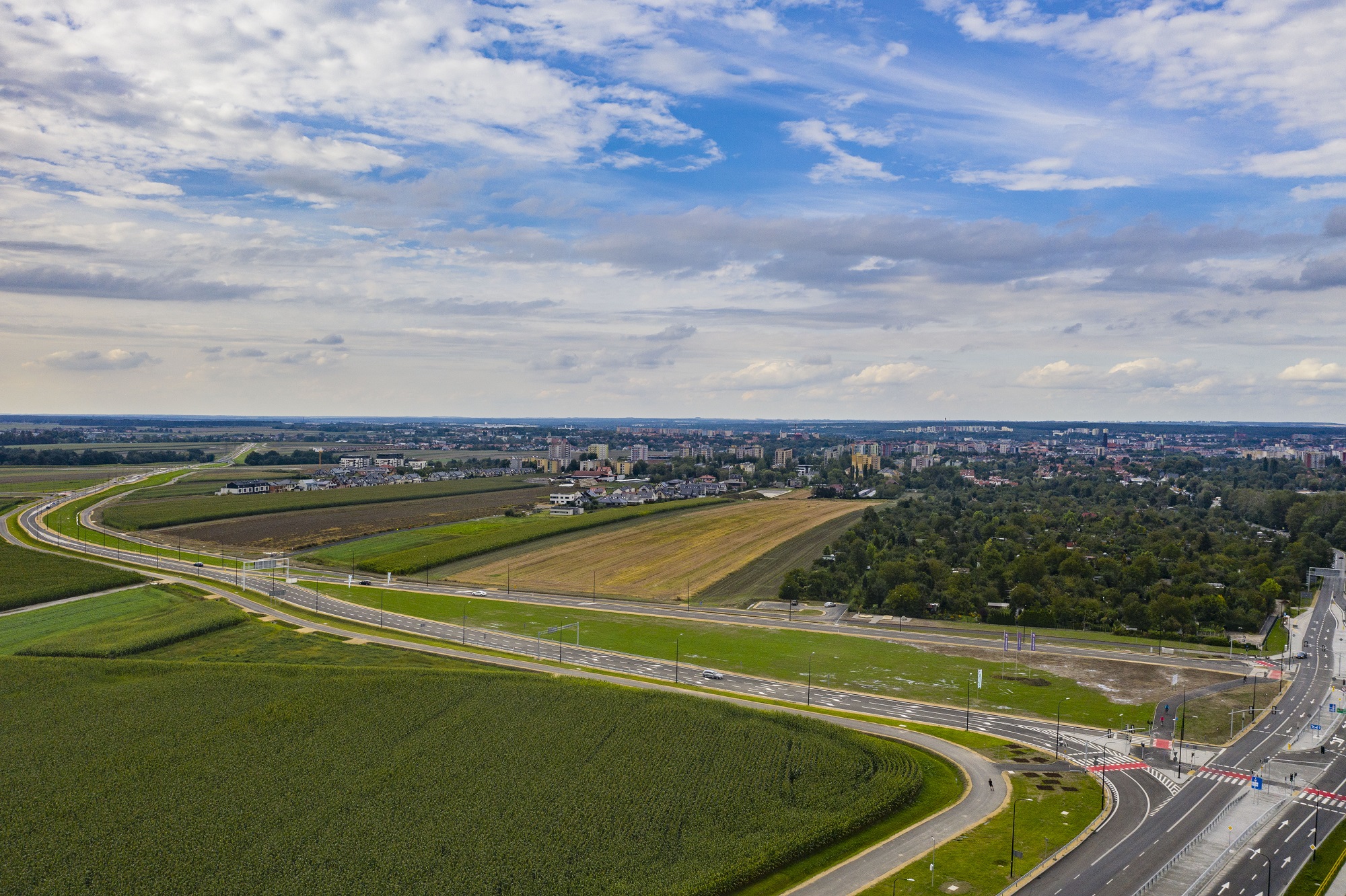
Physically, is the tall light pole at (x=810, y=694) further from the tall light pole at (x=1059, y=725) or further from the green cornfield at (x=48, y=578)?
the green cornfield at (x=48, y=578)

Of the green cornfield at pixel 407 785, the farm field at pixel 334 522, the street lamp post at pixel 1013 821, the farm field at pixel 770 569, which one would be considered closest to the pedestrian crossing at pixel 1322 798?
the street lamp post at pixel 1013 821

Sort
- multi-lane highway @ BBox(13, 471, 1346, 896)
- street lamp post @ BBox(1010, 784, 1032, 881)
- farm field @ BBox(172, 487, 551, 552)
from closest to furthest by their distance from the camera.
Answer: street lamp post @ BBox(1010, 784, 1032, 881) < multi-lane highway @ BBox(13, 471, 1346, 896) < farm field @ BBox(172, 487, 551, 552)

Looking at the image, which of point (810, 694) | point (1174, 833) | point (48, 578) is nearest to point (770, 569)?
point (810, 694)

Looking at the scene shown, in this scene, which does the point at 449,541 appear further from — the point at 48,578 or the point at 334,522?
the point at 48,578

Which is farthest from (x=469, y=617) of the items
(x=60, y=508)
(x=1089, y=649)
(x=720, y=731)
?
(x=60, y=508)

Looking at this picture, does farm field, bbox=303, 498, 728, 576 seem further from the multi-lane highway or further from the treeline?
the treeline

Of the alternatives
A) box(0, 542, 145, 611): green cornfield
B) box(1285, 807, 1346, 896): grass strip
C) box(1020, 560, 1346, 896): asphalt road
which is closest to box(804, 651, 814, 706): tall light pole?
box(1020, 560, 1346, 896): asphalt road
